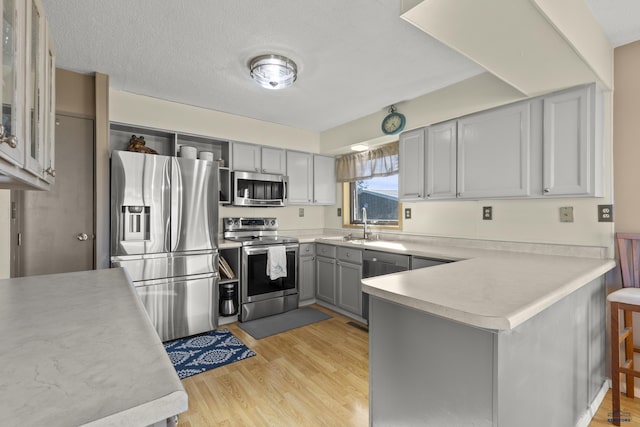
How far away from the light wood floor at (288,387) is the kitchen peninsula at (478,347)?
65cm

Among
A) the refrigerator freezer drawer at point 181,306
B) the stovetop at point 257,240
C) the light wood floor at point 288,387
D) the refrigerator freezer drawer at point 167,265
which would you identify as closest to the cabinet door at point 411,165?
the stovetop at point 257,240

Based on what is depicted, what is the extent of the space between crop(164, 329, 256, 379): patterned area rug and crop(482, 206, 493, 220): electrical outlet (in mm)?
2422

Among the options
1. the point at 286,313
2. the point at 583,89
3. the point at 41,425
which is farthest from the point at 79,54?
the point at 583,89

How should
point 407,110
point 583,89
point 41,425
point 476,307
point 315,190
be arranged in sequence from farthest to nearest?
1. point 315,190
2. point 407,110
3. point 583,89
4. point 476,307
5. point 41,425

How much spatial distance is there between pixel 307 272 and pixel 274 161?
151cm

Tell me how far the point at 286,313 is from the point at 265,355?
1.02 metres

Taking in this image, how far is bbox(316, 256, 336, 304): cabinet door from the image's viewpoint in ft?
12.0

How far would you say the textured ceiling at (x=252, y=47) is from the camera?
71.0 inches

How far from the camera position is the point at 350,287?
135 inches

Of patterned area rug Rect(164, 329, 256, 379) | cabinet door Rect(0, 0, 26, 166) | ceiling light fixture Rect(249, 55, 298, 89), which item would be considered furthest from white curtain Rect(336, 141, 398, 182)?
cabinet door Rect(0, 0, 26, 166)

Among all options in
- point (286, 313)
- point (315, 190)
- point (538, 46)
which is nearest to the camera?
point (538, 46)

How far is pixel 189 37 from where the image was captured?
2.08 meters

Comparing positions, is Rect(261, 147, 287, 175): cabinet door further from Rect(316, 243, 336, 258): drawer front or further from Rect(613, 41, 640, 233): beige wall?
Rect(613, 41, 640, 233): beige wall

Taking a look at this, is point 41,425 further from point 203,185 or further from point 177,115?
point 177,115
